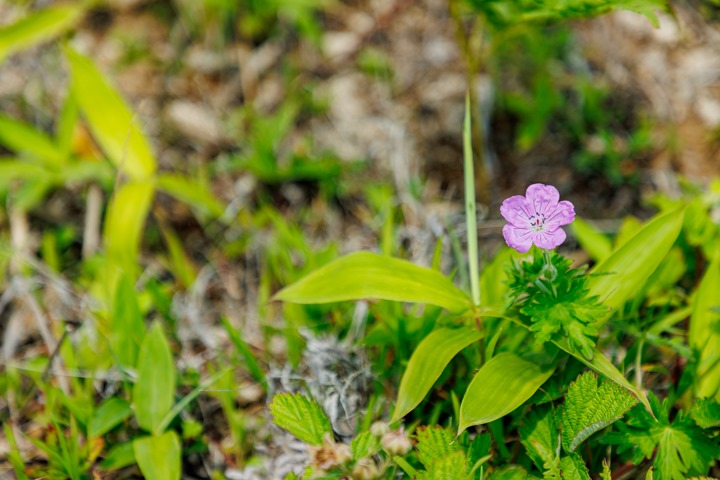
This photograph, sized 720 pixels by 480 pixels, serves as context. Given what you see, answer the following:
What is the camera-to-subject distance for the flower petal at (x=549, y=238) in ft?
4.17

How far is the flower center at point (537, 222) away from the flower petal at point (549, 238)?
0.02 metres

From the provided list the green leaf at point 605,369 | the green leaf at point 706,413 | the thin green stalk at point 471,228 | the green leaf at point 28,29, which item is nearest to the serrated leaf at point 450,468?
the green leaf at point 605,369

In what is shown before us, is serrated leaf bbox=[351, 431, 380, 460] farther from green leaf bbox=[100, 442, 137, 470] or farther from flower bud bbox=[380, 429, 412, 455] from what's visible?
green leaf bbox=[100, 442, 137, 470]

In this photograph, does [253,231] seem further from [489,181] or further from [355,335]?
[489,181]

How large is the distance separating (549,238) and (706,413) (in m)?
0.52

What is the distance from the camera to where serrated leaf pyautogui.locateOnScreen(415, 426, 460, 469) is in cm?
133

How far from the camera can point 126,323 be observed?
1914 mm

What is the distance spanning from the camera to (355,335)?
1.96 m

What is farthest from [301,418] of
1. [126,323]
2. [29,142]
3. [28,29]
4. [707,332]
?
[28,29]

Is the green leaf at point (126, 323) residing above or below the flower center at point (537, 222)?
below

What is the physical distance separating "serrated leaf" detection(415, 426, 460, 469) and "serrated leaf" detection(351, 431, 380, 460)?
9cm

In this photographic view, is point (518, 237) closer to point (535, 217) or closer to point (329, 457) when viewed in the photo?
point (535, 217)

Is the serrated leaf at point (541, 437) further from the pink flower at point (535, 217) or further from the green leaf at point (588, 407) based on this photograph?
the pink flower at point (535, 217)

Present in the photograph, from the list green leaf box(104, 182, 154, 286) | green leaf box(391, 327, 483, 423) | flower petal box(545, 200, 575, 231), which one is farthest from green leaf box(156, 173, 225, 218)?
Result: flower petal box(545, 200, 575, 231)
